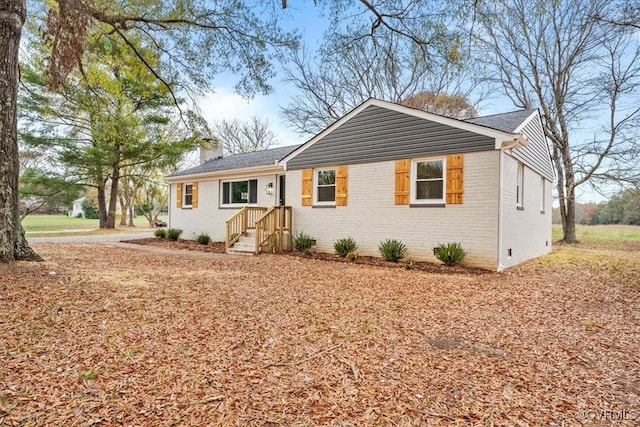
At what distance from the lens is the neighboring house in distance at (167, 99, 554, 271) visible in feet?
27.1

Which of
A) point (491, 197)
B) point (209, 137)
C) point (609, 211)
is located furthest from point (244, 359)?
point (609, 211)

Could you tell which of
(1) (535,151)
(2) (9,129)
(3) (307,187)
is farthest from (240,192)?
(1) (535,151)

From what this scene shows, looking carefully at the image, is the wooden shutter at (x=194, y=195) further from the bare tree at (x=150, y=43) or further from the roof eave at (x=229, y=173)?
the bare tree at (x=150, y=43)

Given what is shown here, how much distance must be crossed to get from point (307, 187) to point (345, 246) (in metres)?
2.45

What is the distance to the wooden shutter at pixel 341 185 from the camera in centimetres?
1060

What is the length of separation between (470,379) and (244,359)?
1.83 metres

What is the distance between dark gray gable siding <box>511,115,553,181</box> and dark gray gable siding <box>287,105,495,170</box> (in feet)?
4.78

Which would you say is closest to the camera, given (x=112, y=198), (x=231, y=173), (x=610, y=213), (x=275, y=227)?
(x=275, y=227)

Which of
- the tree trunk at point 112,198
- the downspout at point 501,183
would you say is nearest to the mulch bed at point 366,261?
the downspout at point 501,183

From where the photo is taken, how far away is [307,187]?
11.4m

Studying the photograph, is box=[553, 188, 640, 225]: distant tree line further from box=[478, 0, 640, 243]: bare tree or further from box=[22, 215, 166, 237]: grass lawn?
box=[22, 215, 166, 237]: grass lawn

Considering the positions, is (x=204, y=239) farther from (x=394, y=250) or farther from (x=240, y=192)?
(x=394, y=250)

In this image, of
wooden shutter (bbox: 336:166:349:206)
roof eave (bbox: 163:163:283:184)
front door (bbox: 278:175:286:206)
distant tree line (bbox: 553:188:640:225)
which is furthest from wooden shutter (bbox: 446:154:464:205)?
distant tree line (bbox: 553:188:640:225)

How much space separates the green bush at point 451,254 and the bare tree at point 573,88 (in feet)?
33.1
